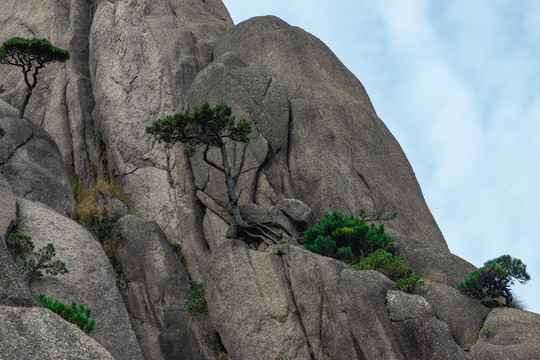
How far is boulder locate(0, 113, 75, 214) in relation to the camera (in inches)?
1060

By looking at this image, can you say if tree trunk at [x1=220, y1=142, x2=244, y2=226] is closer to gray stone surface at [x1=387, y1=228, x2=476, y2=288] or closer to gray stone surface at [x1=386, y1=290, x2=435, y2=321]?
gray stone surface at [x1=387, y1=228, x2=476, y2=288]

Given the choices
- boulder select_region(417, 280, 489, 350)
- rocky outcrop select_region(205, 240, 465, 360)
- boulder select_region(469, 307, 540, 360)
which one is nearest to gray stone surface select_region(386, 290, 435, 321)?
rocky outcrop select_region(205, 240, 465, 360)

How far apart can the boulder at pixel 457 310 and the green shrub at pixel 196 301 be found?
8159 millimetres

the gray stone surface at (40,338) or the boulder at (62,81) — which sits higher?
the boulder at (62,81)

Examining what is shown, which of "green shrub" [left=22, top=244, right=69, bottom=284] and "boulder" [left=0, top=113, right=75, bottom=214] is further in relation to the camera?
"boulder" [left=0, top=113, right=75, bottom=214]

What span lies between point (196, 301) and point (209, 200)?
6684 mm

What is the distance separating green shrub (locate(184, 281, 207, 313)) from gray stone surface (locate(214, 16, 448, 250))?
679 cm

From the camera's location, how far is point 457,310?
65.7 feet

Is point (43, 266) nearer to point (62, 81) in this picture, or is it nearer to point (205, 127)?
point (205, 127)

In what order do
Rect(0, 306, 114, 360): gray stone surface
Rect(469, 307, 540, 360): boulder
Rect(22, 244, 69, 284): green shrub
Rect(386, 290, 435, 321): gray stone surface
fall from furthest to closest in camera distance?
Rect(22, 244, 69, 284): green shrub < Rect(386, 290, 435, 321): gray stone surface < Rect(469, 307, 540, 360): boulder < Rect(0, 306, 114, 360): gray stone surface

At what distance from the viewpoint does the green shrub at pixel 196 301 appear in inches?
910

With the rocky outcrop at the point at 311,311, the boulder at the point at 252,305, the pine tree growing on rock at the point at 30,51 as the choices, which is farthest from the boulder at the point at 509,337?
the pine tree growing on rock at the point at 30,51

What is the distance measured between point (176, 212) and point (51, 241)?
805cm

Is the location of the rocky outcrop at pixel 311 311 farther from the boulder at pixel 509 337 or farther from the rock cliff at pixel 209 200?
the boulder at pixel 509 337
